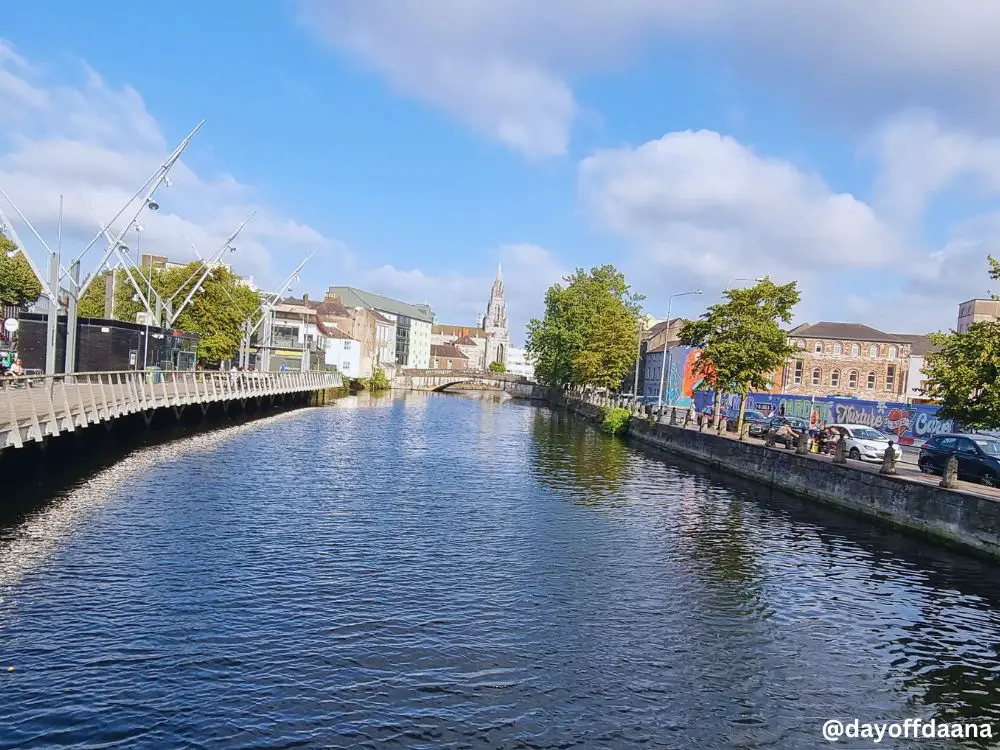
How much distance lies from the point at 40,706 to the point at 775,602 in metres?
14.1

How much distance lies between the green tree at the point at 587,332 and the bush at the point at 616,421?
1710cm

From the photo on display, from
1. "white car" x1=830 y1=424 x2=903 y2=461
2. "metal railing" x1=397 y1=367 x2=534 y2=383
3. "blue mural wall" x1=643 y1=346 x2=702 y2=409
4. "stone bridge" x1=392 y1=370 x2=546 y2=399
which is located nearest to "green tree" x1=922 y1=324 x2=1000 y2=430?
"white car" x1=830 y1=424 x2=903 y2=461

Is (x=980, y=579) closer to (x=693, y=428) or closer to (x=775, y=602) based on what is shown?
(x=775, y=602)

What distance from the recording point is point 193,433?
146 ft

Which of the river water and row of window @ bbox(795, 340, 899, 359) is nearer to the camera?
the river water

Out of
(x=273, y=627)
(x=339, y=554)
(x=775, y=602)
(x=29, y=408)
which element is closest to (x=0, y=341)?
(x=29, y=408)

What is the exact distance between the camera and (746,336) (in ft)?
162

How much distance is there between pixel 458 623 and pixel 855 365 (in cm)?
8898

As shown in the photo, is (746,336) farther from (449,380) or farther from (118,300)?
(449,380)

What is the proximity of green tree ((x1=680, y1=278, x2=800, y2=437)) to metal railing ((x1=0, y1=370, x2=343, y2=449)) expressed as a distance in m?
31.7

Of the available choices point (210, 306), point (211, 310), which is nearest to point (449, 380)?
point (211, 310)

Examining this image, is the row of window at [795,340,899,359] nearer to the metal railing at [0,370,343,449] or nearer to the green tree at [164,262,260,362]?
the green tree at [164,262,260,362]

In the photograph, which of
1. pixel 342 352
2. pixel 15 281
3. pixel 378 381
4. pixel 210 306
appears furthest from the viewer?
pixel 342 352

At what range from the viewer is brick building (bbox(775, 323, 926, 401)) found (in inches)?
3634
